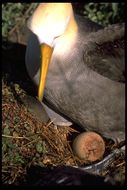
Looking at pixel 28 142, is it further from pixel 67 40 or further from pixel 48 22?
pixel 48 22

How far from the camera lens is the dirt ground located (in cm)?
410

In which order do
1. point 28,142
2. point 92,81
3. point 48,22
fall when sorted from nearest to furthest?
1. point 48,22
2. point 92,81
3. point 28,142

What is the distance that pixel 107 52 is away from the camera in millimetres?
4301

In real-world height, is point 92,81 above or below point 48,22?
below

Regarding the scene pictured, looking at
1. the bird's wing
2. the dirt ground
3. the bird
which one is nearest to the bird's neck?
the bird

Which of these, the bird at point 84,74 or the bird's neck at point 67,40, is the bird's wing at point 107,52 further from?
the bird's neck at point 67,40

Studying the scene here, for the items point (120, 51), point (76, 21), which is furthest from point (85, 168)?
point (76, 21)

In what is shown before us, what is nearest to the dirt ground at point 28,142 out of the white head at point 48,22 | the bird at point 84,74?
the bird at point 84,74

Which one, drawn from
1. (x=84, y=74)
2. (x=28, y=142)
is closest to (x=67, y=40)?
(x=84, y=74)

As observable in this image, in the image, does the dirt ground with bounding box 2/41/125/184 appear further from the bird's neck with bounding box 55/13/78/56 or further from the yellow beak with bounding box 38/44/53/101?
the bird's neck with bounding box 55/13/78/56

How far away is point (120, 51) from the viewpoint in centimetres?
431

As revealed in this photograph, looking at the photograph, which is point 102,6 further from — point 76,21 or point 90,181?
point 90,181

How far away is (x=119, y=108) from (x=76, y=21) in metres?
0.83

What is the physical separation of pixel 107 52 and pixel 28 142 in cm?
92
